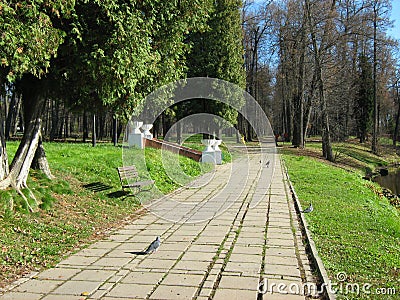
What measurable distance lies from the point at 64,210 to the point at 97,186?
82.9 inches

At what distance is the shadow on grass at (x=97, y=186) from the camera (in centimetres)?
1000

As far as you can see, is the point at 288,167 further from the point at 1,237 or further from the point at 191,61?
the point at 1,237

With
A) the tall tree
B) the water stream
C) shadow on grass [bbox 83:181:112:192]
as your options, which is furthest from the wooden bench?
the tall tree

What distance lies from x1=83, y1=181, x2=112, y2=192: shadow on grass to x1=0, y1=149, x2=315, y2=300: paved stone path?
125 cm

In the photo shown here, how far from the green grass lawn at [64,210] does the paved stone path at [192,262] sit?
14.8 inches

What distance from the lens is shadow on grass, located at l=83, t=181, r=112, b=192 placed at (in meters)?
10.00

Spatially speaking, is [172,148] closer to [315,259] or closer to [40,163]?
[40,163]

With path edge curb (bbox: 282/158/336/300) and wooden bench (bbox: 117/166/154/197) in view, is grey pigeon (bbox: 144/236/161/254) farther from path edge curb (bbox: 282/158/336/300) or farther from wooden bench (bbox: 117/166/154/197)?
wooden bench (bbox: 117/166/154/197)

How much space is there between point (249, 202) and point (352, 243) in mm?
4012

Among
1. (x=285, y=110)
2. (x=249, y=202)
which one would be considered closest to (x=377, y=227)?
(x=249, y=202)

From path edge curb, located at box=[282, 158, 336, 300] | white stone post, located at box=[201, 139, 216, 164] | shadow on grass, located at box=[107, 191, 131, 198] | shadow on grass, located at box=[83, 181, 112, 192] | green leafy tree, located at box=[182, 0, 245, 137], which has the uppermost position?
green leafy tree, located at box=[182, 0, 245, 137]

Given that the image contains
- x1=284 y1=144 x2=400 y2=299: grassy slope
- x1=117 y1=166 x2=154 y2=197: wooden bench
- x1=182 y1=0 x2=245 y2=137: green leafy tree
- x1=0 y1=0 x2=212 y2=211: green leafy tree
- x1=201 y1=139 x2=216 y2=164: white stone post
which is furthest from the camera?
x1=182 y1=0 x2=245 y2=137: green leafy tree

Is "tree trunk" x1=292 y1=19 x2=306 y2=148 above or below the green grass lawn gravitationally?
above

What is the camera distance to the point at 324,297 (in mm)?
4539
